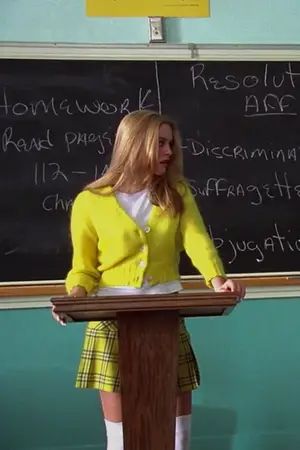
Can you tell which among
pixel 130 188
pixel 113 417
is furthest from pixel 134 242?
pixel 113 417

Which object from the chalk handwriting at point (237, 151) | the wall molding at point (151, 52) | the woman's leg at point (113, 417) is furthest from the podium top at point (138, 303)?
the wall molding at point (151, 52)

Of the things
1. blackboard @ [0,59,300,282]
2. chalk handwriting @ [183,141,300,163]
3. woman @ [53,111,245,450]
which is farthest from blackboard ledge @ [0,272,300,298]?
woman @ [53,111,245,450]

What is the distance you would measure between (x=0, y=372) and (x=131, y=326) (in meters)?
1.08

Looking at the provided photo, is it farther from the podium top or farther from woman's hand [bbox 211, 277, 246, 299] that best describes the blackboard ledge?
the podium top

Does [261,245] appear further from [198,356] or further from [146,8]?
[146,8]

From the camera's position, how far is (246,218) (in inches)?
97.9

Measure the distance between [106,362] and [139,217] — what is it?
374 mm

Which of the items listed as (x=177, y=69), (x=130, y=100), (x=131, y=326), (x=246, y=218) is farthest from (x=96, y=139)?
(x=131, y=326)

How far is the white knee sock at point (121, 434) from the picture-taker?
166cm

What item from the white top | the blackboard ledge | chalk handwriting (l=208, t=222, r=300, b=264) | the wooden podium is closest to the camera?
the wooden podium

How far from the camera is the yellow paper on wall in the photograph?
2.48m

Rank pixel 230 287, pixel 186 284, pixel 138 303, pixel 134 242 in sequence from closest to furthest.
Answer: pixel 138 303, pixel 230 287, pixel 134 242, pixel 186 284

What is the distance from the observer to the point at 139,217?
5.49 feet

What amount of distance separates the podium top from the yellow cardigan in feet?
0.82
